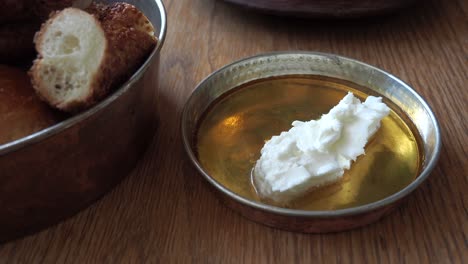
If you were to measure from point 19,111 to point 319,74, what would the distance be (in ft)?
1.21

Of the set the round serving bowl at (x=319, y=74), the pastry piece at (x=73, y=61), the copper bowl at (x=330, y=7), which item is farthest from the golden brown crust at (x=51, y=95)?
the copper bowl at (x=330, y=7)

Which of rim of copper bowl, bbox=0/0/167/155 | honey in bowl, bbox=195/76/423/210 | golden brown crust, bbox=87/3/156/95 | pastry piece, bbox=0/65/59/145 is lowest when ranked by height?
honey in bowl, bbox=195/76/423/210

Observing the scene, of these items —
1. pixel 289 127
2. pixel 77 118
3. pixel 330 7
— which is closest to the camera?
pixel 77 118

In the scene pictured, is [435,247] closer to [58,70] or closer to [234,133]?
[234,133]

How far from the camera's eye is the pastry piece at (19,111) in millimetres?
416

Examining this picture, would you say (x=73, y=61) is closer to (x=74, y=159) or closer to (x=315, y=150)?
(x=74, y=159)

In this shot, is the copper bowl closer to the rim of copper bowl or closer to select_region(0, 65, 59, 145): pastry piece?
the rim of copper bowl

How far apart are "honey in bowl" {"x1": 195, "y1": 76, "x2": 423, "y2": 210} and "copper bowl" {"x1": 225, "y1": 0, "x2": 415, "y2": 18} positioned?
0.44 feet

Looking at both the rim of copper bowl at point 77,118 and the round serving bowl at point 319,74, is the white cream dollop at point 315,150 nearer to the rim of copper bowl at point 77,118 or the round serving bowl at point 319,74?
the round serving bowl at point 319,74

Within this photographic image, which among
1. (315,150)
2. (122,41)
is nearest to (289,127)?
(315,150)

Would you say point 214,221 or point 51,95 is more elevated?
point 51,95

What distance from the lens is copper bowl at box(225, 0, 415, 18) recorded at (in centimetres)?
69

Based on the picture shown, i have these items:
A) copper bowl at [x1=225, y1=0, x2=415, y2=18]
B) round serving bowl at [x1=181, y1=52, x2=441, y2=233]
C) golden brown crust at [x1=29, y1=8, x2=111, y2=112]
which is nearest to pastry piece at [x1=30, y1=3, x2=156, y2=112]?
golden brown crust at [x1=29, y1=8, x2=111, y2=112]

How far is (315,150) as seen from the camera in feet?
1.59
